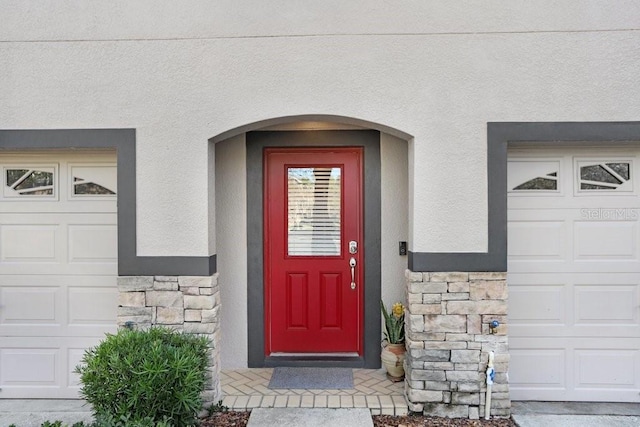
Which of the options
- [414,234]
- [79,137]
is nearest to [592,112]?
[414,234]

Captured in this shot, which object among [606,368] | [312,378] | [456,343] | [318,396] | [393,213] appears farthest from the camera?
[393,213]

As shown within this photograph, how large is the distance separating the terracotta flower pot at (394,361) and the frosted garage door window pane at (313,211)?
3.74 ft

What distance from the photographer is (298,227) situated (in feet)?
15.8

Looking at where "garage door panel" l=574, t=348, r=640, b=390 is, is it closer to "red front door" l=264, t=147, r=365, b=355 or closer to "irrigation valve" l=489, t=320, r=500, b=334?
"irrigation valve" l=489, t=320, r=500, b=334

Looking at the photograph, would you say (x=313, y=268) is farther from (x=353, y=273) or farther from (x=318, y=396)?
(x=318, y=396)

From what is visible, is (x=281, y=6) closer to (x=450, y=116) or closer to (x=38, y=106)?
(x=450, y=116)

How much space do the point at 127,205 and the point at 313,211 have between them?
1.89m

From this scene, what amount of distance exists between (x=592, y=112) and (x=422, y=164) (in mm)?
1516

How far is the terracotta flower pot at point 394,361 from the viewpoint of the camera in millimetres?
4285

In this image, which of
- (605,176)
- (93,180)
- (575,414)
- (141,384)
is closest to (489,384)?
(575,414)

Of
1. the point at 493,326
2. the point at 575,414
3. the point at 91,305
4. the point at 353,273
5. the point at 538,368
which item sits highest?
the point at 353,273

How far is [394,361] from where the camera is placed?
4293mm

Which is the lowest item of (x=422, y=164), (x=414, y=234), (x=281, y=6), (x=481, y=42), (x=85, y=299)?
(x=85, y=299)

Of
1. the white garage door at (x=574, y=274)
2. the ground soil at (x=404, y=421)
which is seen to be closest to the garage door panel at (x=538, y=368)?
the white garage door at (x=574, y=274)
